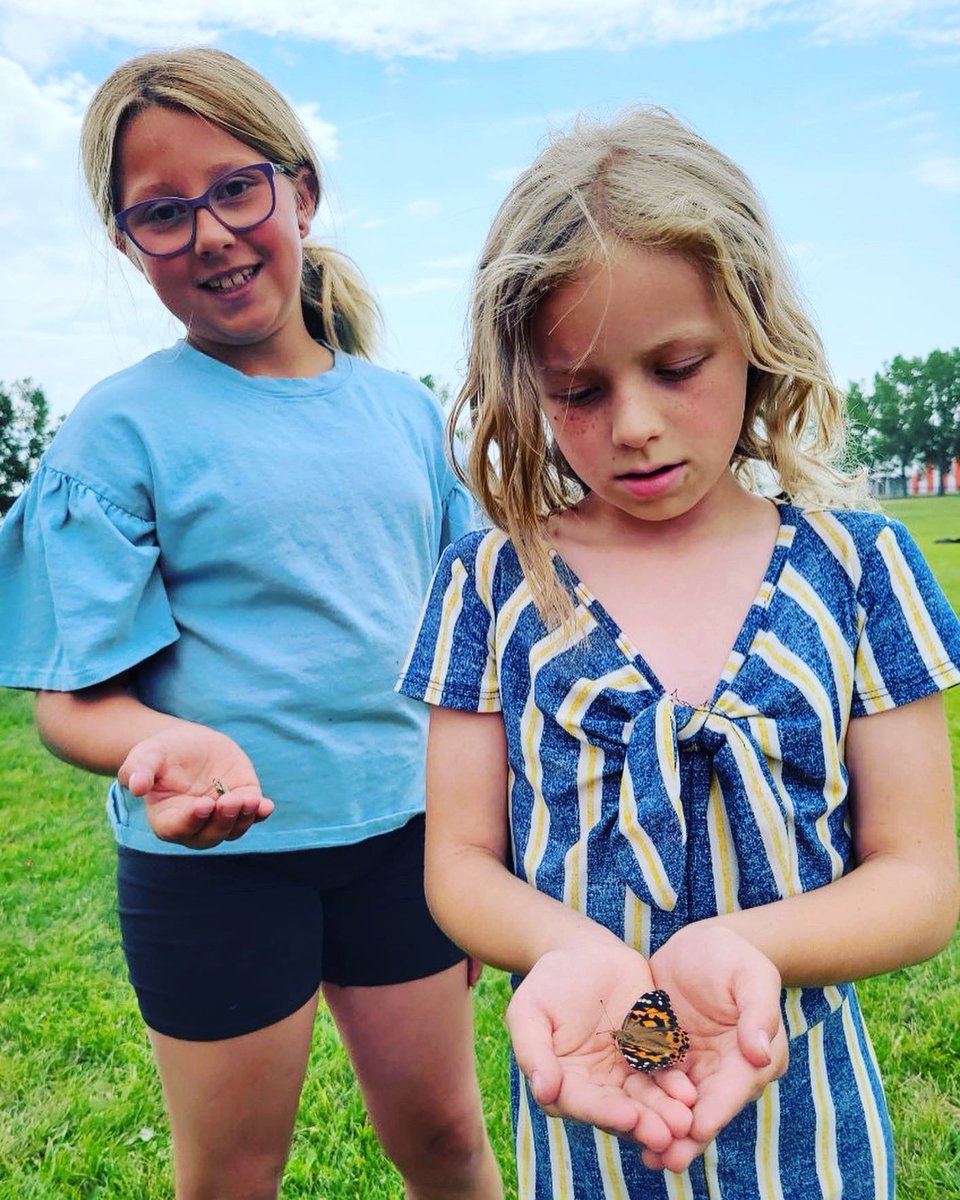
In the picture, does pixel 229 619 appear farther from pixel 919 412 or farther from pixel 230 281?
pixel 919 412

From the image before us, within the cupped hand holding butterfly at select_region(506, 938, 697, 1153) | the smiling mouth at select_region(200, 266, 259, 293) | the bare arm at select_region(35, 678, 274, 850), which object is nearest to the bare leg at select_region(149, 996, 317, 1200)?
the bare arm at select_region(35, 678, 274, 850)

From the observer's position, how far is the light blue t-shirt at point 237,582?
6.45 ft

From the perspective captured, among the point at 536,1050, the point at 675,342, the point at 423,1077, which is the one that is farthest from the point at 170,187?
the point at 423,1077

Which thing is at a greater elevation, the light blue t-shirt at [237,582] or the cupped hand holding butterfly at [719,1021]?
the light blue t-shirt at [237,582]

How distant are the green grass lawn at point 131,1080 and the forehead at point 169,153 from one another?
1.83 meters

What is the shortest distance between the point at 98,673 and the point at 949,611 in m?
1.41

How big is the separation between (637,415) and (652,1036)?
2.56 feet

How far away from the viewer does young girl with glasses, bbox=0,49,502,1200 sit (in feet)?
6.52

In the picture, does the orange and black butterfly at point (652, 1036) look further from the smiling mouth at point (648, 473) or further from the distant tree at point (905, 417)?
the distant tree at point (905, 417)

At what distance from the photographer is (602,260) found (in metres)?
1.43

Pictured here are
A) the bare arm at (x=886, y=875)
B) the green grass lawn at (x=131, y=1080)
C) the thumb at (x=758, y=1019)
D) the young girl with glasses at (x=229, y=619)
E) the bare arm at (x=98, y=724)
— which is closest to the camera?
the thumb at (x=758, y=1019)

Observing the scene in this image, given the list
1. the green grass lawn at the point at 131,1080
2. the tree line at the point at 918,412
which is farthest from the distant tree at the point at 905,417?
the green grass lawn at the point at 131,1080

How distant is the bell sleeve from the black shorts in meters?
0.40

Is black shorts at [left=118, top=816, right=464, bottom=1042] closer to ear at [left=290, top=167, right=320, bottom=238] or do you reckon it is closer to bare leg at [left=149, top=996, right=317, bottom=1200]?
bare leg at [left=149, top=996, right=317, bottom=1200]
